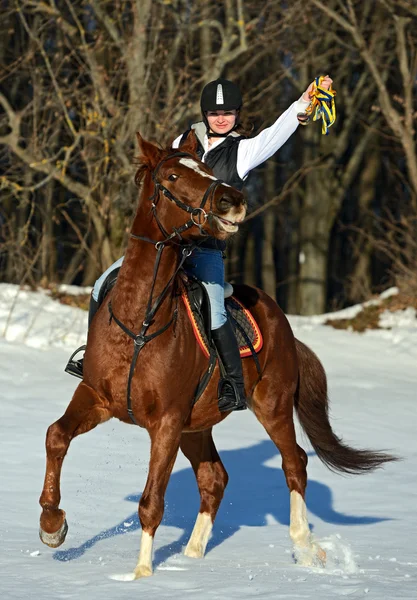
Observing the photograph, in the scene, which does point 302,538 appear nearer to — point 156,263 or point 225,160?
point 156,263

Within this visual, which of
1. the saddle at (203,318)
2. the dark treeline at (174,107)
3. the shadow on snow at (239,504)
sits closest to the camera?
the saddle at (203,318)

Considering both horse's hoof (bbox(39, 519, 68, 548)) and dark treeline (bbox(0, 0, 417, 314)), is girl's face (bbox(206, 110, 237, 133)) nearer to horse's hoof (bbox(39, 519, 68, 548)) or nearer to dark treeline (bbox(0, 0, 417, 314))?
dark treeline (bbox(0, 0, 417, 314))

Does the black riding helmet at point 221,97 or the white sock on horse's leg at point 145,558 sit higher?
the black riding helmet at point 221,97

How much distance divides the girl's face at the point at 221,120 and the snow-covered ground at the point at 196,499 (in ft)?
8.90

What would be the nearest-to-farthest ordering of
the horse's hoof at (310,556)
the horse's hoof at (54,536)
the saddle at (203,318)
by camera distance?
1. the horse's hoof at (54,536)
2. the saddle at (203,318)
3. the horse's hoof at (310,556)

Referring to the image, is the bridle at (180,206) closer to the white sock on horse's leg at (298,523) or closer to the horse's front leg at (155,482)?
the horse's front leg at (155,482)

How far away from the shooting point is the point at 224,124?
6438mm

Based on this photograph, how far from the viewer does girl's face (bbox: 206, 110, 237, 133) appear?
643cm

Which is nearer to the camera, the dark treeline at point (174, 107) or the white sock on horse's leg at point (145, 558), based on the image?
the white sock on horse's leg at point (145, 558)

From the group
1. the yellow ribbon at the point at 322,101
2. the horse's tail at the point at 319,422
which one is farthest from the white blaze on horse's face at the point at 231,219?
the horse's tail at the point at 319,422

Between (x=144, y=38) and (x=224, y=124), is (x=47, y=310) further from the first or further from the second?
(x=224, y=124)

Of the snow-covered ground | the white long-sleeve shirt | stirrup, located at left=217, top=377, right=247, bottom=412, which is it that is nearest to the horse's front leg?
the snow-covered ground

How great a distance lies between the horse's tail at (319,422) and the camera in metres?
7.54

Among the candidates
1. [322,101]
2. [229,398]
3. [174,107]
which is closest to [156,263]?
[229,398]
